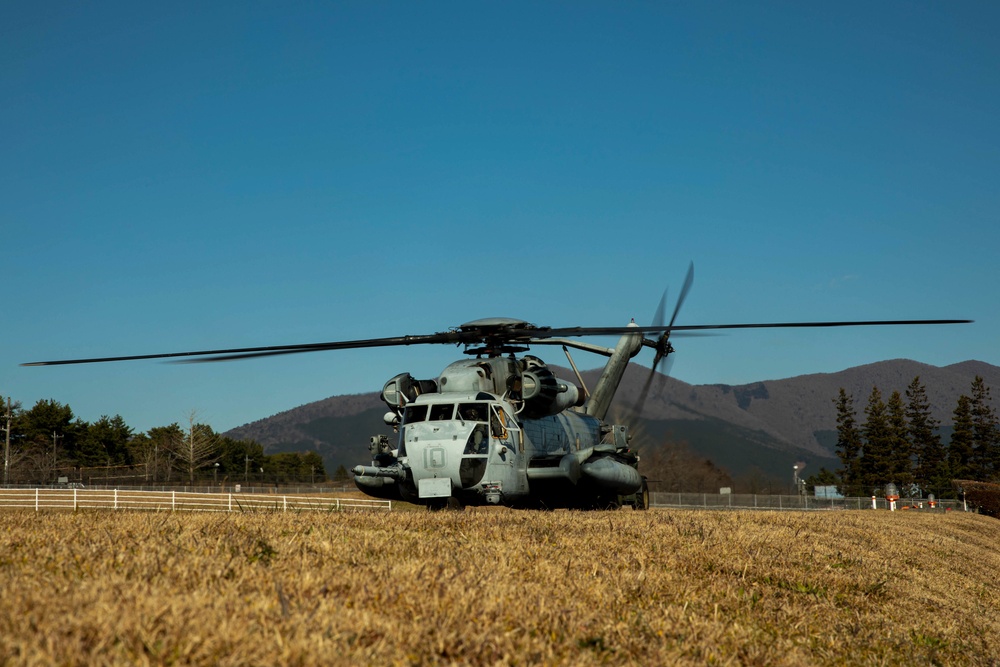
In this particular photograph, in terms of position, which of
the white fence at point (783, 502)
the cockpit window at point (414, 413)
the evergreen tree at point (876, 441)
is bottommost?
the white fence at point (783, 502)

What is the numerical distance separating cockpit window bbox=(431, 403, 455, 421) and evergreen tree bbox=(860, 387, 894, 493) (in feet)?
325

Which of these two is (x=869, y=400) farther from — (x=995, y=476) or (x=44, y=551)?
(x=44, y=551)

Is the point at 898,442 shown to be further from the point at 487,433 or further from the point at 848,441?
the point at 487,433

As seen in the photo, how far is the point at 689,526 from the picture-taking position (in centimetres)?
1271

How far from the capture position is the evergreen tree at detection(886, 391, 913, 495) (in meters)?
103

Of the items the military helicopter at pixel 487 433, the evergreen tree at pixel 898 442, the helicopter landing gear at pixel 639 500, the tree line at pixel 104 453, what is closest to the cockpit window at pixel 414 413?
the military helicopter at pixel 487 433

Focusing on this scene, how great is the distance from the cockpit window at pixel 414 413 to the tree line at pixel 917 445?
3650 inches

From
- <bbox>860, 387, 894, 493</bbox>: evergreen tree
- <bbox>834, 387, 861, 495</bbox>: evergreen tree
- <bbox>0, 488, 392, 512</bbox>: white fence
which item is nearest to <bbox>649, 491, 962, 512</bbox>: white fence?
<bbox>0, 488, 392, 512</bbox>: white fence

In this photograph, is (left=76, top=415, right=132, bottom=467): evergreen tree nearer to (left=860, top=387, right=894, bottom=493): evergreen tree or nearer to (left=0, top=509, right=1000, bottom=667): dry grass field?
(left=860, top=387, right=894, bottom=493): evergreen tree

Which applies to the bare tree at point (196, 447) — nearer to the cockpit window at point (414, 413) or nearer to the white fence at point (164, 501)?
the white fence at point (164, 501)

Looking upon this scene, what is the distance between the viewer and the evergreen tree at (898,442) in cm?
10331

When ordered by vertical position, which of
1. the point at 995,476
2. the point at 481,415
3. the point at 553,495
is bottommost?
the point at 995,476

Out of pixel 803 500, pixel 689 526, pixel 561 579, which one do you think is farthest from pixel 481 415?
pixel 803 500

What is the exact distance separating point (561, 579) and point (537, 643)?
2010 mm
